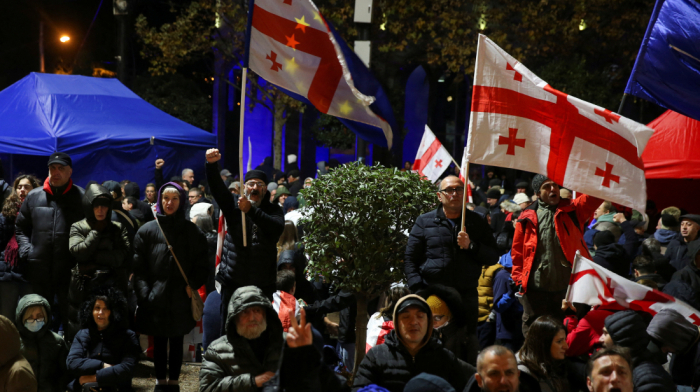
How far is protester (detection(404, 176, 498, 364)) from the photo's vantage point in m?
6.07

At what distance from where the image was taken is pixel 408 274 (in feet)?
20.2

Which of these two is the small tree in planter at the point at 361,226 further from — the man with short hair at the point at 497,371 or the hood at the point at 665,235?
the hood at the point at 665,235

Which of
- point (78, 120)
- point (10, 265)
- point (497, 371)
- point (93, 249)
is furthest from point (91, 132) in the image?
point (497, 371)

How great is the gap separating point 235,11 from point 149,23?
665 centimetres

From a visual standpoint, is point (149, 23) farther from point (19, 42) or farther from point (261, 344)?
point (261, 344)

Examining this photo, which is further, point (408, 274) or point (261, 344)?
point (408, 274)

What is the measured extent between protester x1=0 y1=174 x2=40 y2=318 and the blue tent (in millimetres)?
5430

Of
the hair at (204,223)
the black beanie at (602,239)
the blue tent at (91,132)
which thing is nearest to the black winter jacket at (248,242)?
the hair at (204,223)

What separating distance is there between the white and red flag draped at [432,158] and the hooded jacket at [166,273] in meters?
4.72

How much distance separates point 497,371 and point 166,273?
3186 mm

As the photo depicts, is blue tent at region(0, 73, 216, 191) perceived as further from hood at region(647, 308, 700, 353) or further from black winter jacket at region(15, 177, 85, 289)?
hood at region(647, 308, 700, 353)

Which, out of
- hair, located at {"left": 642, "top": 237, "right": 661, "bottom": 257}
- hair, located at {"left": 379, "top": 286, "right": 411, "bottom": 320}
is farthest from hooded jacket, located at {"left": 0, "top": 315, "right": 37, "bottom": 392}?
hair, located at {"left": 642, "top": 237, "right": 661, "bottom": 257}

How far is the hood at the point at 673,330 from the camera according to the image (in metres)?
4.52

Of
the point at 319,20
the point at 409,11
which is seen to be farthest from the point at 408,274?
the point at 409,11
